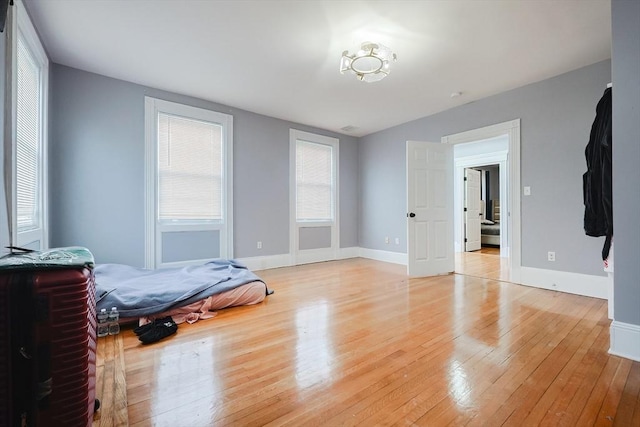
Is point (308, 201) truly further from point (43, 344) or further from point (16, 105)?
point (43, 344)

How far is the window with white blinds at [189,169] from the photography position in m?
3.79

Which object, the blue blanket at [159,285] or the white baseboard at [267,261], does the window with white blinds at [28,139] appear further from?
the white baseboard at [267,261]

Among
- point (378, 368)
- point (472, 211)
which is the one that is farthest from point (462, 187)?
point (378, 368)

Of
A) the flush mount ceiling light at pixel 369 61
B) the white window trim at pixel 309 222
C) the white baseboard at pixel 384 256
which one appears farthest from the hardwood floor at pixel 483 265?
the flush mount ceiling light at pixel 369 61

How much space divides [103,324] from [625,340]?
144 inches

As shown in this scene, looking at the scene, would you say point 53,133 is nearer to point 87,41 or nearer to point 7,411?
point 87,41

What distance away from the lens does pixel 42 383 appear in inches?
35.8

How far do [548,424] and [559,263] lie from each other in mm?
2772

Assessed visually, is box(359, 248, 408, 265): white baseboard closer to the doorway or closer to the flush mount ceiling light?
the doorway

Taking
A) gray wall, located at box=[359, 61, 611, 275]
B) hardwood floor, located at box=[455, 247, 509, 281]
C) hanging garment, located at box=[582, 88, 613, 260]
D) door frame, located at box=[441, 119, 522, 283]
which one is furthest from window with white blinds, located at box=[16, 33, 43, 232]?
hardwood floor, located at box=[455, 247, 509, 281]

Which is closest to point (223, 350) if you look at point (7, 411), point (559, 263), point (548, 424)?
point (7, 411)

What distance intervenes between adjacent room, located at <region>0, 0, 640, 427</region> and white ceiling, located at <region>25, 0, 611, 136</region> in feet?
0.08

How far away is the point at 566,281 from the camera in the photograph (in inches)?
128

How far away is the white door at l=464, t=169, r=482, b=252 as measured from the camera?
22.3ft
